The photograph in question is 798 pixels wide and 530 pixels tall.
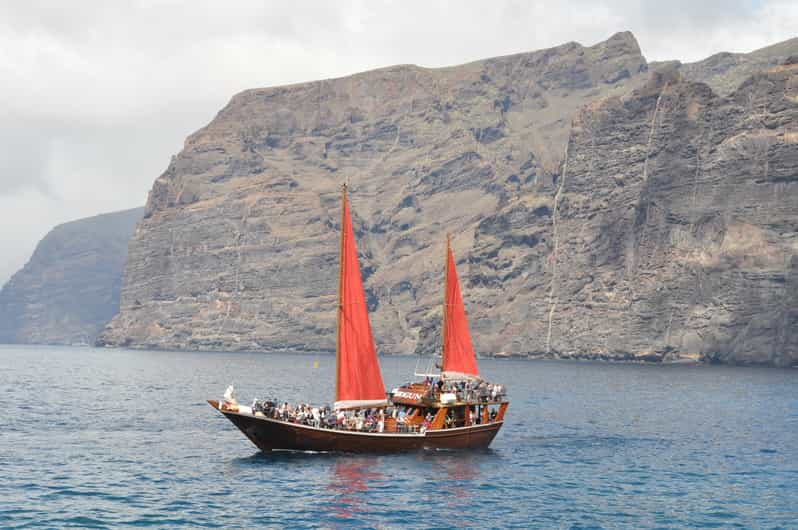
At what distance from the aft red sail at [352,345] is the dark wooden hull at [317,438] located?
1.99 m

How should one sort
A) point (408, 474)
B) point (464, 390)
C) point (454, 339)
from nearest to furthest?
point (408, 474) < point (464, 390) < point (454, 339)

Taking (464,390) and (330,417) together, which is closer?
(330,417)

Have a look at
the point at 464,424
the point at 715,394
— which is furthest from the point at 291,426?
the point at 715,394

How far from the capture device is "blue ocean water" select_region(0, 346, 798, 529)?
46250 millimetres

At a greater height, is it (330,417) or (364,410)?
(364,410)

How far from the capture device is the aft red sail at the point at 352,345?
61.2 metres

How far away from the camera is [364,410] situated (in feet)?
214

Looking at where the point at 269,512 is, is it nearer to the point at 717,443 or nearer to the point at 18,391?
the point at 717,443

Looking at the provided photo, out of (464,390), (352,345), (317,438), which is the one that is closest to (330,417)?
(317,438)

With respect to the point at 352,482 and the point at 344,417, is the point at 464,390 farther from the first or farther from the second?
the point at 352,482

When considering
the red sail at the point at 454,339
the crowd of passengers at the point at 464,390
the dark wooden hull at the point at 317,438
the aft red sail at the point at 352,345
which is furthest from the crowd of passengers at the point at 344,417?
the red sail at the point at 454,339

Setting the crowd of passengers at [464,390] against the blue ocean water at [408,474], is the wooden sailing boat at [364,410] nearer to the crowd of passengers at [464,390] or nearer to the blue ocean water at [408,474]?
the crowd of passengers at [464,390]

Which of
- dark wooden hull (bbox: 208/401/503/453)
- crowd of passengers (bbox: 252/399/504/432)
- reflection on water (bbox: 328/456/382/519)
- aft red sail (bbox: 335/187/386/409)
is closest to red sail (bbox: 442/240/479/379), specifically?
crowd of passengers (bbox: 252/399/504/432)

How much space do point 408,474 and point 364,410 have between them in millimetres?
9522
